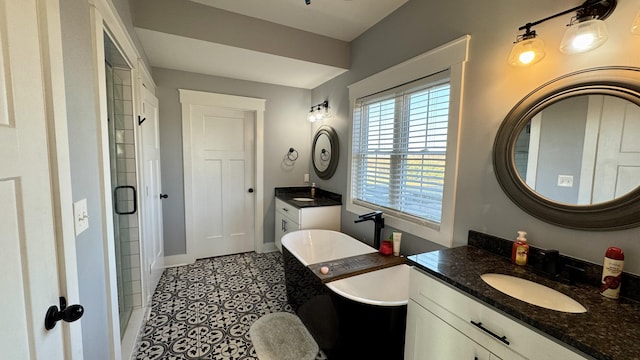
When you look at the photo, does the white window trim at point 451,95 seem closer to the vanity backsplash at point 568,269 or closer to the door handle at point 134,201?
the vanity backsplash at point 568,269

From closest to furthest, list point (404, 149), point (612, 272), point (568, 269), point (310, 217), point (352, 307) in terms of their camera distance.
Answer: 1. point (612, 272)
2. point (568, 269)
3. point (352, 307)
4. point (404, 149)
5. point (310, 217)

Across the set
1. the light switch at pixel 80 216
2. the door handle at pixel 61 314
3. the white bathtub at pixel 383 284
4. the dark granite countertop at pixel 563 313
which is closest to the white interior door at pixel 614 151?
the dark granite countertop at pixel 563 313

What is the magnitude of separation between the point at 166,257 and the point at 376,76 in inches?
125

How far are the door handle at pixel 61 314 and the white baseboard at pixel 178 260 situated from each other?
270 centimetres

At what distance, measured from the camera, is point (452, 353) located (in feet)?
3.83

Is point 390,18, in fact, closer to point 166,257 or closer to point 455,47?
point 455,47

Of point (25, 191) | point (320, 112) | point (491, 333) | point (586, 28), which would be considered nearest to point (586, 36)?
point (586, 28)

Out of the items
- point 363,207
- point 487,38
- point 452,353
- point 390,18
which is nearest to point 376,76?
point 390,18

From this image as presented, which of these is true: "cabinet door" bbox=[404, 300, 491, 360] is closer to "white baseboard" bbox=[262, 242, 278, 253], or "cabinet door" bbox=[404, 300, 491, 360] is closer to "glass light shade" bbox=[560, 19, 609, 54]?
"glass light shade" bbox=[560, 19, 609, 54]

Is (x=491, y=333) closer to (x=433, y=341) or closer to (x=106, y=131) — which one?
(x=433, y=341)

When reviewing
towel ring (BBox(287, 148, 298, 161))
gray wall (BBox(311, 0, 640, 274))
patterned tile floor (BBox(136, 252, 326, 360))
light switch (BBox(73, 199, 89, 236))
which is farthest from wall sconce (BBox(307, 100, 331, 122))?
light switch (BBox(73, 199, 89, 236))

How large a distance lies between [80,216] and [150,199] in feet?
5.42

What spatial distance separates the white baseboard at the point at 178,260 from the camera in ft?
10.6

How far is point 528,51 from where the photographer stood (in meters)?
1.29
